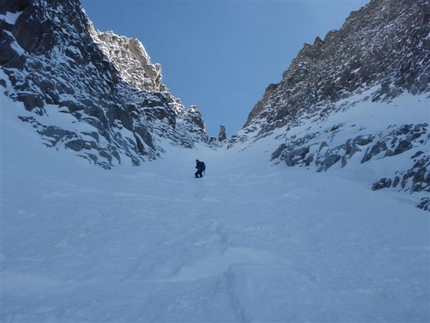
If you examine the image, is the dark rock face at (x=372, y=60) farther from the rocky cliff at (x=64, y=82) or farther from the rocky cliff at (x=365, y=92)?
the rocky cliff at (x=64, y=82)

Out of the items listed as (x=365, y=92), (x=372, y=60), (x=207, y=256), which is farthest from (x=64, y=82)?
(x=372, y=60)

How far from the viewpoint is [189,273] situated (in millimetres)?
5246

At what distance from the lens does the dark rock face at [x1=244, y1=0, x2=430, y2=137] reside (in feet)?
95.1

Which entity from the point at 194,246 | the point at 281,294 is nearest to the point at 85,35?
the point at 194,246

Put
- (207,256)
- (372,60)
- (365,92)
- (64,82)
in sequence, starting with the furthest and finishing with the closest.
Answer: (372,60) → (365,92) → (64,82) → (207,256)

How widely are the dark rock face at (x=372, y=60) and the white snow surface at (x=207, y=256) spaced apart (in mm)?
21126

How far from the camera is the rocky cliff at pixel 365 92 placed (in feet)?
47.0

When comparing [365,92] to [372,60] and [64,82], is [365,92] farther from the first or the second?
[64,82]

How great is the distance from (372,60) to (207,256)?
4292cm

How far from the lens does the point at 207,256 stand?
5.91m

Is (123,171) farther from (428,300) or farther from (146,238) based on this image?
(428,300)

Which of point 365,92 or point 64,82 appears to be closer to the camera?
point 64,82

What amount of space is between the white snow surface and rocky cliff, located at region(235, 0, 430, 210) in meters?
3.96

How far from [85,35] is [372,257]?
36.5 metres
